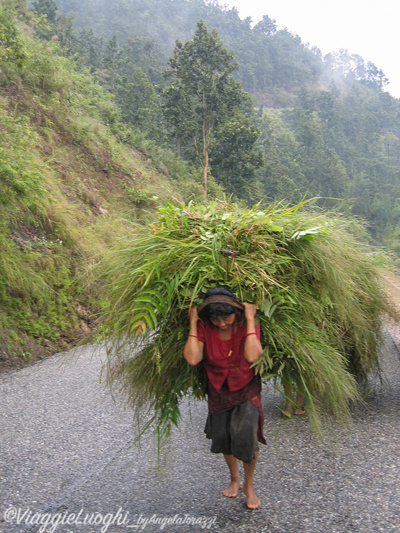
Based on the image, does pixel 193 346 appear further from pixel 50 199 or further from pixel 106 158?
pixel 106 158

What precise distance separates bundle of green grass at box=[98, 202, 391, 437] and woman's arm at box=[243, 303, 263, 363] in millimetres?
69

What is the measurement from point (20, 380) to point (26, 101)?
1166cm

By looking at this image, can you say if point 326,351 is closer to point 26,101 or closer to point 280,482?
point 280,482

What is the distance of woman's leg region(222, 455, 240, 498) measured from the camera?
3279mm

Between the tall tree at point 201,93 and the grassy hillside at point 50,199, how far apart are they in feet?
20.2

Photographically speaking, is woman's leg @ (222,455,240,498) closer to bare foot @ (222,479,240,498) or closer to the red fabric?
bare foot @ (222,479,240,498)

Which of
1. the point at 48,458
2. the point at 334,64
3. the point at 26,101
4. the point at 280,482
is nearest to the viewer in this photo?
the point at 280,482

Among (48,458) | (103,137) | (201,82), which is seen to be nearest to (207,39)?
(201,82)

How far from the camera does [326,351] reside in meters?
3.30

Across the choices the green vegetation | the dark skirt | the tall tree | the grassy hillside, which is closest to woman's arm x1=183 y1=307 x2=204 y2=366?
the dark skirt

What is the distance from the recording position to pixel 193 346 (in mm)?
3057

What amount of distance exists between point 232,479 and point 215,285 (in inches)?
51.5

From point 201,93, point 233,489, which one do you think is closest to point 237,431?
point 233,489

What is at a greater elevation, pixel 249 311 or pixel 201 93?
pixel 201 93
